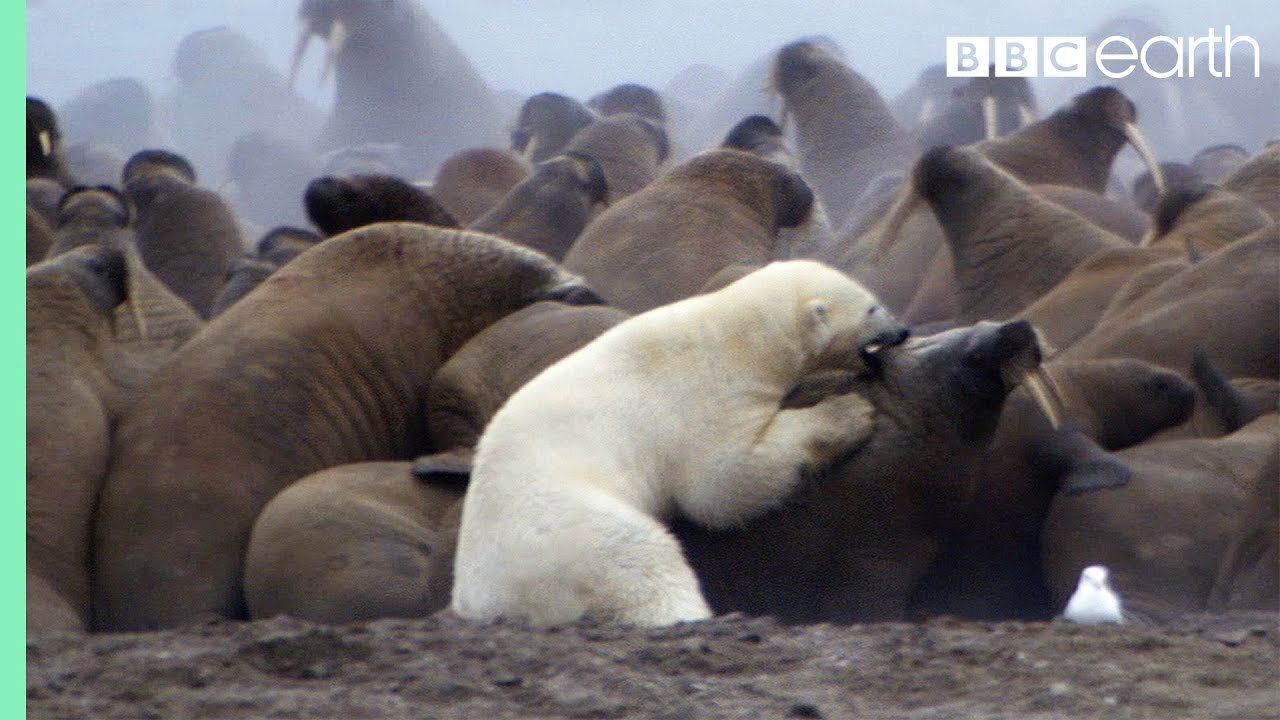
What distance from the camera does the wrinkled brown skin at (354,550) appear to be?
15.0 ft

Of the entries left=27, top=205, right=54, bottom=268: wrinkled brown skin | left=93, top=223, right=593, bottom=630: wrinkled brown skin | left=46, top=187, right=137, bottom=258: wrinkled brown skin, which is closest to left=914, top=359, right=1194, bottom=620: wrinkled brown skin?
left=93, top=223, right=593, bottom=630: wrinkled brown skin

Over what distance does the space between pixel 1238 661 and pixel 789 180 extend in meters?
5.56

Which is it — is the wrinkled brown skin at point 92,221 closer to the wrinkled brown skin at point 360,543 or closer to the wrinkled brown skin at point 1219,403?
the wrinkled brown skin at point 360,543

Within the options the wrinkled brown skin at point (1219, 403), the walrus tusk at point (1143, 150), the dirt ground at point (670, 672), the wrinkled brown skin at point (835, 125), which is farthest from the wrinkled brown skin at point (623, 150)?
the dirt ground at point (670, 672)

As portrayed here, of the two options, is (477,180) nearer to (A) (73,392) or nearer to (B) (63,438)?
(A) (73,392)

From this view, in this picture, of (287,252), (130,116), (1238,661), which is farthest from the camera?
(130,116)

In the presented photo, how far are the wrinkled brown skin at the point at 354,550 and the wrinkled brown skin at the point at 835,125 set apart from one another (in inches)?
340

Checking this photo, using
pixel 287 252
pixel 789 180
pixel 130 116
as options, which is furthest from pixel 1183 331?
pixel 130 116

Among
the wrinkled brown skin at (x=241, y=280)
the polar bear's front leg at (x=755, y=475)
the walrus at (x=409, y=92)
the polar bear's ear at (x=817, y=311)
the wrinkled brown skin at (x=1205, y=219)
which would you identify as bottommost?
the walrus at (x=409, y=92)

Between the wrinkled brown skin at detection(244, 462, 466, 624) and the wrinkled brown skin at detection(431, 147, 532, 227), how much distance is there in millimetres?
5183

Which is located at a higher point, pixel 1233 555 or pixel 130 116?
pixel 1233 555

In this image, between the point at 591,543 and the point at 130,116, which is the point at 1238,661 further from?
the point at 130,116

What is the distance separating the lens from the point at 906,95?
2731 centimetres

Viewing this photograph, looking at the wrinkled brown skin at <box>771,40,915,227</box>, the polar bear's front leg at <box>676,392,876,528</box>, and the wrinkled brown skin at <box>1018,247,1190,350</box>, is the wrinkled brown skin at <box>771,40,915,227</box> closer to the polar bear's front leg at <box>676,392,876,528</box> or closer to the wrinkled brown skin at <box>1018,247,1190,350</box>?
the wrinkled brown skin at <box>1018,247,1190,350</box>
